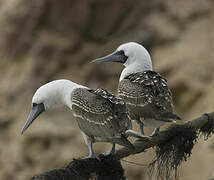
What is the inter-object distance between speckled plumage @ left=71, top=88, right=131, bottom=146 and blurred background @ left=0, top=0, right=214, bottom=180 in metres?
3.86

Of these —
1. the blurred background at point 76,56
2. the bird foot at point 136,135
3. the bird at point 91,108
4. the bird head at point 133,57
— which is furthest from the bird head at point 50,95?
the blurred background at point 76,56

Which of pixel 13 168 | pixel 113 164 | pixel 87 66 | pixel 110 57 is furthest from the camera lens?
pixel 87 66

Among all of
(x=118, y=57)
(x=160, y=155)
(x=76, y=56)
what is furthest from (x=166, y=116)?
(x=76, y=56)

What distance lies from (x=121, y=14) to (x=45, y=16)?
34.4 inches

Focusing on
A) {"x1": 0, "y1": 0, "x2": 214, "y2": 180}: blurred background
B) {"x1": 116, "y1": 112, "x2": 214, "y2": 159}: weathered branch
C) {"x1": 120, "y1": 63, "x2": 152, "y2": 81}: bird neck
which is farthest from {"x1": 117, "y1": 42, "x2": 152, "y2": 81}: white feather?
{"x1": 0, "y1": 0, "x2": 214, "y2": 180}: blurred background

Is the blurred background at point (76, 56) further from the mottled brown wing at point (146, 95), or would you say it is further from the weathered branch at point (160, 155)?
the weathered branch at point (160, 155)

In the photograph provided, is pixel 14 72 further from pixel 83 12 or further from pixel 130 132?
pixel 130 132

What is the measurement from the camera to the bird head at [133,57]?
307 centimetres

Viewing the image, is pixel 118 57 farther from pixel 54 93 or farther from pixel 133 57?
pixel 54 93

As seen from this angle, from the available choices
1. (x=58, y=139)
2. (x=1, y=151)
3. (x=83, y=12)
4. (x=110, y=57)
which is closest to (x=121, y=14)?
(x=83, y=12)

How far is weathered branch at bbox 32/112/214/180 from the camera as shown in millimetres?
→ 2184

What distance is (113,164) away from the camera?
7.59 feet

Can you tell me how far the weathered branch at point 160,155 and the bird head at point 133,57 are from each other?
18.7 inches

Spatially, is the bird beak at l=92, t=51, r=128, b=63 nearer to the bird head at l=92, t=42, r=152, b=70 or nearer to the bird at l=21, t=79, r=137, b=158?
the bird head at l=92, t=42, r=152, b=70
